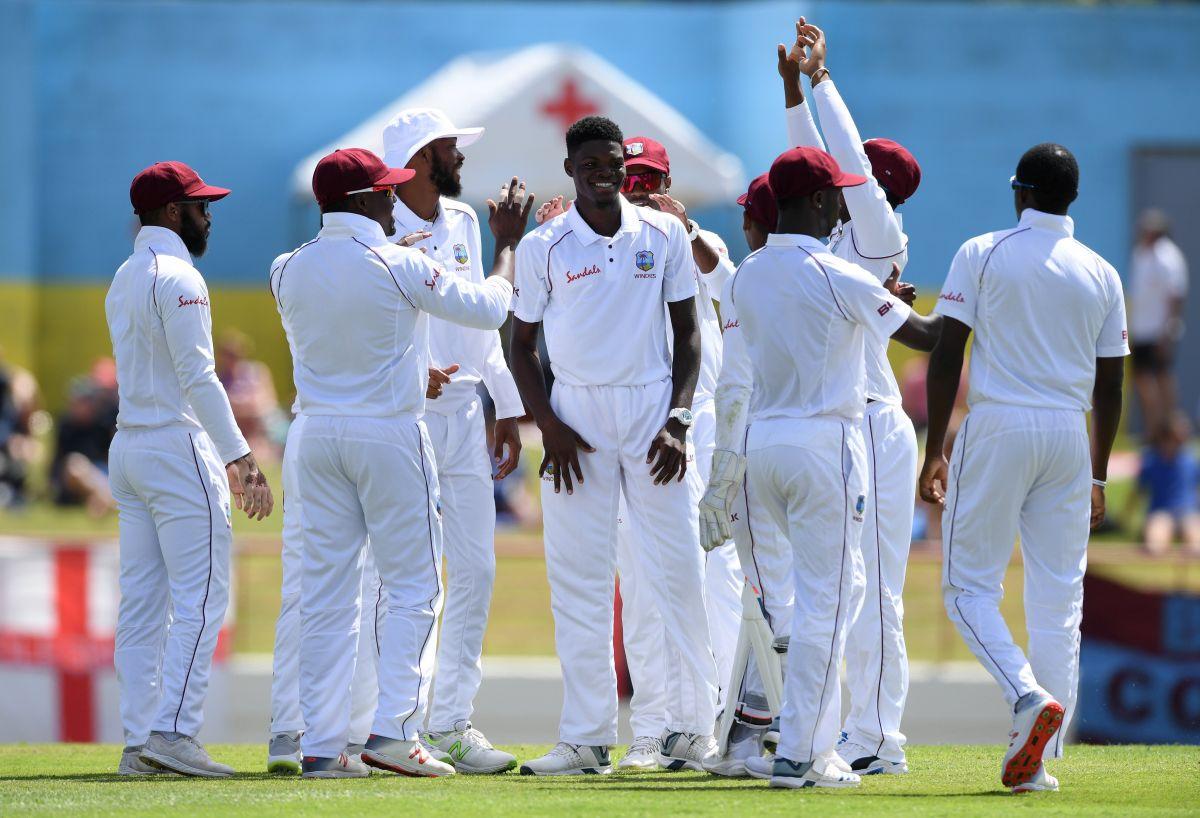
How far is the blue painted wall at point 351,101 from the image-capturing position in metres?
23.9

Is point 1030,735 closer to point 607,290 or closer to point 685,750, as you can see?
point 685,750

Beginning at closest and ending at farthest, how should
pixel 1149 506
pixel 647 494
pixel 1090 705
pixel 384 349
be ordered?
pixel 384 349, pixel 647 494, pixel 1090 705, pixel 1149 506

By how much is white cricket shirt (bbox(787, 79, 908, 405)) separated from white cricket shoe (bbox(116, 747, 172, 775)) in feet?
10.6

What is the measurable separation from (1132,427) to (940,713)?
37.2 feet

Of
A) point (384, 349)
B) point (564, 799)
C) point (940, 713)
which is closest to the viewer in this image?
point (564, 799)

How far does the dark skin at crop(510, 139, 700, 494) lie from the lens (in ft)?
24.3

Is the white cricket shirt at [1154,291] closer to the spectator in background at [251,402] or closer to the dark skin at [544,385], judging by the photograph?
the spectator in background at [251,402]

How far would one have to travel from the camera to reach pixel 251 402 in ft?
62.7

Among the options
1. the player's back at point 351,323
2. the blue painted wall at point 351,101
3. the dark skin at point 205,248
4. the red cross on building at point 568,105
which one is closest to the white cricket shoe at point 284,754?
the dark skin at point 205,248

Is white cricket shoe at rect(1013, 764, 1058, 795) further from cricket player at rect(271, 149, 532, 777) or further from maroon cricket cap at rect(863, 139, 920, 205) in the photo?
maroon cricket cap at rect(863, 139, 920, 205)

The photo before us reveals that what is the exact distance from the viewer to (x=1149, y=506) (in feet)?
54.9

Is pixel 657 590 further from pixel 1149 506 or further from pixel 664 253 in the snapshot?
pixel 1149 506

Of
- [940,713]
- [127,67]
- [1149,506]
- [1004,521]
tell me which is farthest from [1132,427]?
[1004,521]

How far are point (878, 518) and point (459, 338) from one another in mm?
1926
